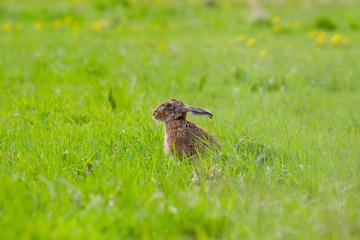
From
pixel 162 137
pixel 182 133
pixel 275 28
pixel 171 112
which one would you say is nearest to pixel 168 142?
pixel 182 133

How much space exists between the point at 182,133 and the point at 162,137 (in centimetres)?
34

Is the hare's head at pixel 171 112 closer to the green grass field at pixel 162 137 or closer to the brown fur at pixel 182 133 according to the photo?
the brown fur at pixel 182 133

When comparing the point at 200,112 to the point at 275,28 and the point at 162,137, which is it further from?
the point at 275,28

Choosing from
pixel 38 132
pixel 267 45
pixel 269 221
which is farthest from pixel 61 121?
pixel 267 45

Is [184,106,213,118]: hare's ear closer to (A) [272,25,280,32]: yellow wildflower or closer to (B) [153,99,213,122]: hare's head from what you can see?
(B) [153,99,213,122]: hare's head

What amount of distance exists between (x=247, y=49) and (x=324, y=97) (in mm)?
3649

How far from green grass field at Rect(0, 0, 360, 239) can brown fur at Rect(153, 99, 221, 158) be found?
14 centimetres

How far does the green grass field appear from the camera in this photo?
8.15 feet

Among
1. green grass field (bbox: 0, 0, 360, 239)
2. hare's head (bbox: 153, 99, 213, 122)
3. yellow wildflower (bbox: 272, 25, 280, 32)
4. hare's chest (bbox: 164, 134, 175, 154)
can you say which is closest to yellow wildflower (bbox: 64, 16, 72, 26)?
green grass field (bbox: 0, 0, 360, 239)

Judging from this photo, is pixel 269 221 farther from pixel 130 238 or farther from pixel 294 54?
pixel 294 54

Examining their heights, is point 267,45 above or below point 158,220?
below

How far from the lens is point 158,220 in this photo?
2504mm

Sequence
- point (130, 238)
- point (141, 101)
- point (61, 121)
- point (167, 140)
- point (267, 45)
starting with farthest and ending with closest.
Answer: point (267, 45) → point (141, 101) → point (61, 121) → point (167, 140) → point (130, 238)

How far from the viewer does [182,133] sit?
3943 mm
